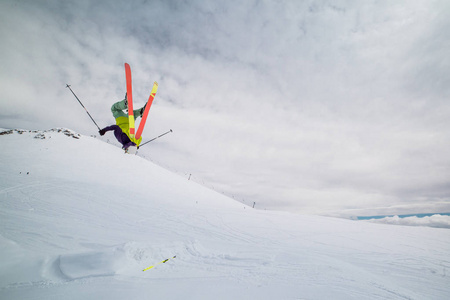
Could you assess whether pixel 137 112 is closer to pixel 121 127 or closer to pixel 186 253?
pixel 121 127

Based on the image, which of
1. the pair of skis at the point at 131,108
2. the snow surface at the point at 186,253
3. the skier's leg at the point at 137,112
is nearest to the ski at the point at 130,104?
the pair of skis at the point at 131,108

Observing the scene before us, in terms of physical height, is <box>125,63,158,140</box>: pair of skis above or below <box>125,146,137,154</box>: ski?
above

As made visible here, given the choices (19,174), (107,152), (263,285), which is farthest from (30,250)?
(107,152)

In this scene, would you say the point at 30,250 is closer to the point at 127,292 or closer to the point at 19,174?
the point at 127,292

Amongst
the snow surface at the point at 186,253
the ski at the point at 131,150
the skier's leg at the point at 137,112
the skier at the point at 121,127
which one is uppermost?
the skier's leg at the point at 137,112

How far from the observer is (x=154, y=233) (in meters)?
6.25

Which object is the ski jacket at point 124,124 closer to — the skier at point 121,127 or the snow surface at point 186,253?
the skier at point 121,127

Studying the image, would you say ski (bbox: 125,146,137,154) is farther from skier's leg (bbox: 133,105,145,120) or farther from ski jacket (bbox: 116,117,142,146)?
skier's leg (bbox: 133,105,145,120)

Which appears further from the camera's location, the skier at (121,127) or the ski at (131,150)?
the ski at (131,150)

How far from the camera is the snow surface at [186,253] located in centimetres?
328

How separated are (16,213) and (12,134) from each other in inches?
835

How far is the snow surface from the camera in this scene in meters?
3.28

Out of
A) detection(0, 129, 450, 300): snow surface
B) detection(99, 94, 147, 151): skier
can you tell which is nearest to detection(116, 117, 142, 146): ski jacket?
detection(99, 94, 147, 151): skier

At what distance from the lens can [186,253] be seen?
4934 mm
